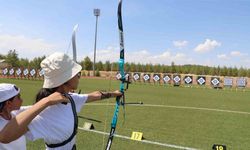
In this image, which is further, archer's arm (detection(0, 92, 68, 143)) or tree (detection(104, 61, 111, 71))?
tree (detection(104, 61, 111, 71))

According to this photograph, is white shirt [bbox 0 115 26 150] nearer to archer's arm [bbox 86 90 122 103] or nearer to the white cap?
the white cap

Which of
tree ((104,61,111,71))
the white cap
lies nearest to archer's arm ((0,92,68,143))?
the white cap

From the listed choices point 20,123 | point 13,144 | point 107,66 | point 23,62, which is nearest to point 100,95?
point 13,144

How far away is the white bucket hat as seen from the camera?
2080 millimetres

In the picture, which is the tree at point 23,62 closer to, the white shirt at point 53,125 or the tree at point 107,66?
the tree at point 107,66

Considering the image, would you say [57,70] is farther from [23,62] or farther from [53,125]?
[23,62]

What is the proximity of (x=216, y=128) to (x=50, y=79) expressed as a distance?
725 centimetres

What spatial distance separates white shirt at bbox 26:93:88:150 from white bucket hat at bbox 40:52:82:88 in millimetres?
138

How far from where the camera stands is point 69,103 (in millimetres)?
2156

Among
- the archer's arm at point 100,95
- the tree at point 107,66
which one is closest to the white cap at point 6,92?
the archer's arm at point 100,95

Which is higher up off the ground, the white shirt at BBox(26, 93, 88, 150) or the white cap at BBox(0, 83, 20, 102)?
the white cap at BBox(0, 83, 20, 102)

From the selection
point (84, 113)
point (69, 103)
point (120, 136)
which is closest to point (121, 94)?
point (69, 103)

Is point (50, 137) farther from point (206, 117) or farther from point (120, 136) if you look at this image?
point (206, 117)

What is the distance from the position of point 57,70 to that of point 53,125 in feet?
1.00
